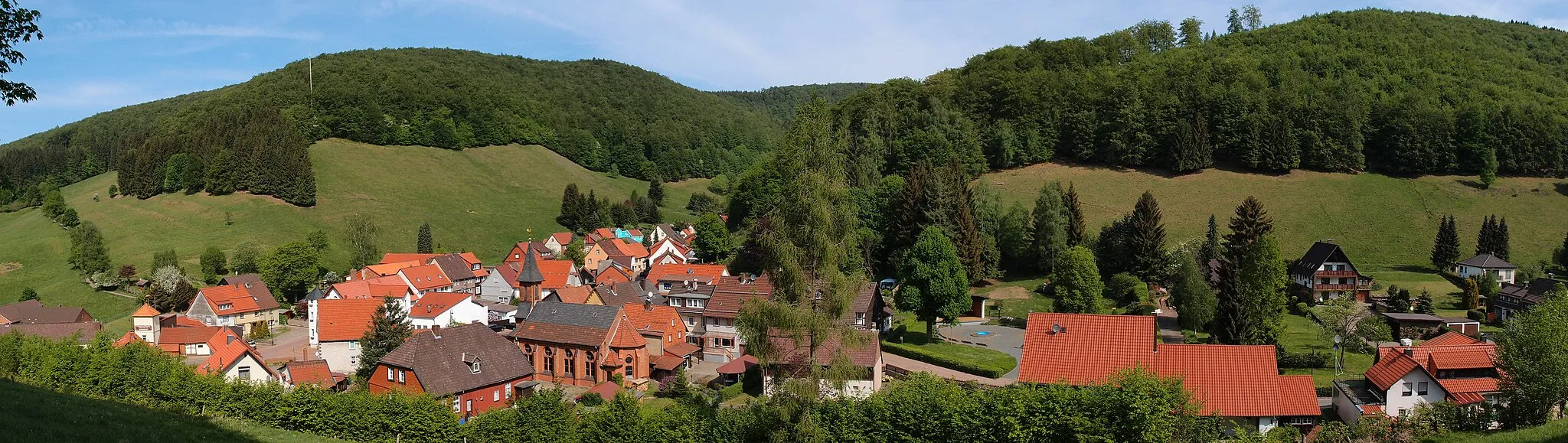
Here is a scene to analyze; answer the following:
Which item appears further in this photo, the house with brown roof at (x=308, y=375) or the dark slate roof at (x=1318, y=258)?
the dark slate roof at (x=1318, y=258)

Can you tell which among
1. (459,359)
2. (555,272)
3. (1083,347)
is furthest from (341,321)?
(1083,347)

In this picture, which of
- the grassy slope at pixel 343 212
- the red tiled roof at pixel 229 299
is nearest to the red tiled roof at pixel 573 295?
the red tiled roof at pixel 229 299

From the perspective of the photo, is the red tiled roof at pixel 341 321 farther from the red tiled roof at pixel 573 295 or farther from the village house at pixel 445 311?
the red tiled roof at pixel 573 295

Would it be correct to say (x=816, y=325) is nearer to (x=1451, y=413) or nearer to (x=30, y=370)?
(x=1451, y=413)

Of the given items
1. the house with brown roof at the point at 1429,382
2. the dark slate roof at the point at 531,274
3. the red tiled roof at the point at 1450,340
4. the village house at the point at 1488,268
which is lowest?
the house with brown roof at the point at 1429,382

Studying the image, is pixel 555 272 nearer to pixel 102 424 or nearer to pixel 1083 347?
pixel 1083 347
